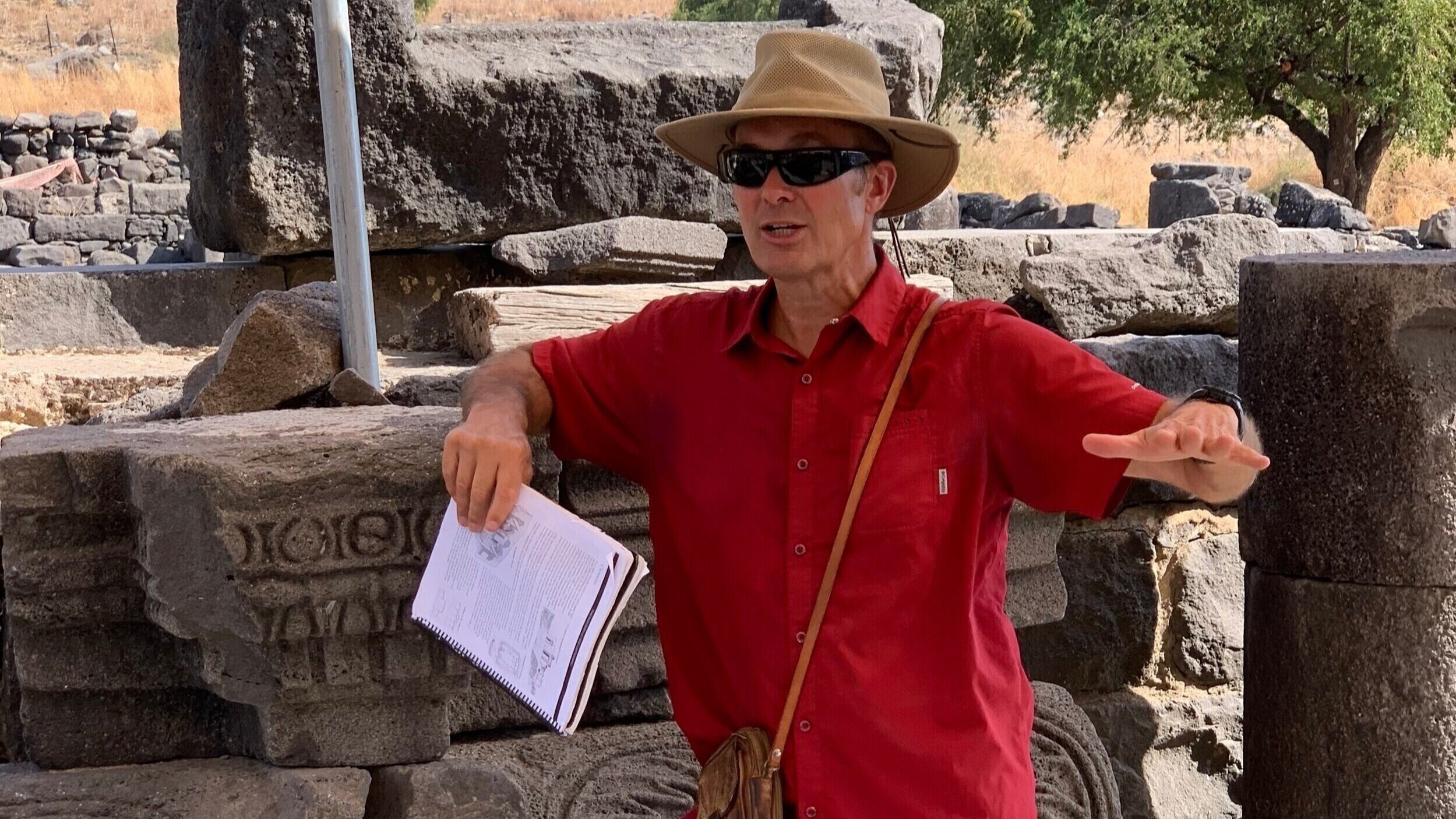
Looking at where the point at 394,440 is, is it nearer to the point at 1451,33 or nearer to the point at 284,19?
the point at 284,19

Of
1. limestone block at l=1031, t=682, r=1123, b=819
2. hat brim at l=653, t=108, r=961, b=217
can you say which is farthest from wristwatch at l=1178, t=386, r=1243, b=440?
limestone block at l=1031, t=682, r=1123, b=819

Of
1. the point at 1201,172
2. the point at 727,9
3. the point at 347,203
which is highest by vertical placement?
the point at 727,9

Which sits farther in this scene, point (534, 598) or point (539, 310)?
point (539, 310)

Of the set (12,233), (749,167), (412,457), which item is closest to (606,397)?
(412,457)

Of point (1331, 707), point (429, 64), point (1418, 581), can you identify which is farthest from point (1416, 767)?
point (429, 64)

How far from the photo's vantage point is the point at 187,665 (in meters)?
2.54

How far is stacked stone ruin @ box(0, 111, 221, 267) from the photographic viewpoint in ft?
55.7

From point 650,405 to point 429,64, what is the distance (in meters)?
2.58

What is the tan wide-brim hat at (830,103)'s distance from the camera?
7.59 feet

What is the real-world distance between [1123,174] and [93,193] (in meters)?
17.7

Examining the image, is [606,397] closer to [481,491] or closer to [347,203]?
[481,491]

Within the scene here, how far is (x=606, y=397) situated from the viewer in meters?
2.51

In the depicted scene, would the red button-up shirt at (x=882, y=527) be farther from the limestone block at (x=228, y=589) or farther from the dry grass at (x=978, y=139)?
the dry grass at (x=978, y=139)

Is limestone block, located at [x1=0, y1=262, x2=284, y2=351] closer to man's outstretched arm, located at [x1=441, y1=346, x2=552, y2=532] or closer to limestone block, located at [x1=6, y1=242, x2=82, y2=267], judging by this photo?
man's outstretched arm, located at [x1=441, y1=346, x2=552, y2=532]
